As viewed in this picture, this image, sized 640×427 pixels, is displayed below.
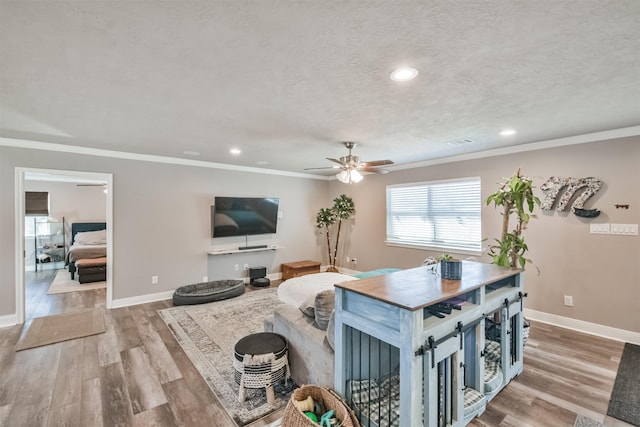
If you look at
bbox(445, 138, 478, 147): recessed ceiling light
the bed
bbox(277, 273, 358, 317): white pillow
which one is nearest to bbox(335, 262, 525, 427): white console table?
bbox(277, 273, 358, 317): white pillow

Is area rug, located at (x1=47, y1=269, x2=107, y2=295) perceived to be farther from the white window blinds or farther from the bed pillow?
the bed pillow

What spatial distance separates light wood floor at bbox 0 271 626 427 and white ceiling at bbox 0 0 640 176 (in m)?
2.45

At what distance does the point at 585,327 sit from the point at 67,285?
878cm

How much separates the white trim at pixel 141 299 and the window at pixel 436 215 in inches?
167

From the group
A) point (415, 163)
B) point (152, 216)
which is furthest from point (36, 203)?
point (415, 163)

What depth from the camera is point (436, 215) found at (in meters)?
5.04

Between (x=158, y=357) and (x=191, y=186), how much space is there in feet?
9.97

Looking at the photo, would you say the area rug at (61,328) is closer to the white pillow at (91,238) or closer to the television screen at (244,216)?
the television screen at (244,216)

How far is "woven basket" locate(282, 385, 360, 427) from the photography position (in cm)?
165

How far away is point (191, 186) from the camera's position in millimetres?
5105

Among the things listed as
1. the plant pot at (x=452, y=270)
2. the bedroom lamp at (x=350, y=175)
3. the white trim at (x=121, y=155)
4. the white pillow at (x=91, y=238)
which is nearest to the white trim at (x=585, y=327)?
the plant pot at (x=452, y=270)

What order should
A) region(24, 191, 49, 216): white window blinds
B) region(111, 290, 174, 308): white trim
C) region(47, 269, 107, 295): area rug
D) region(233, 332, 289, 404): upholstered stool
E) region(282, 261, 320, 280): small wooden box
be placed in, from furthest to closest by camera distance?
1. region(24, 191, 49, 216): white window blinds
2. region(282, 261, 320, 280): small wooden box
3. region(47, 269, 107, 295): area rug
4. region(111, 290, 174, 308): white trim
5. region(233, 332, 289, 404): upholstered stool

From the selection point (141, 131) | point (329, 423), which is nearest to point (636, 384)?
point (329, 423)

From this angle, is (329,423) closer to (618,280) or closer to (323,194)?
(618,280)
